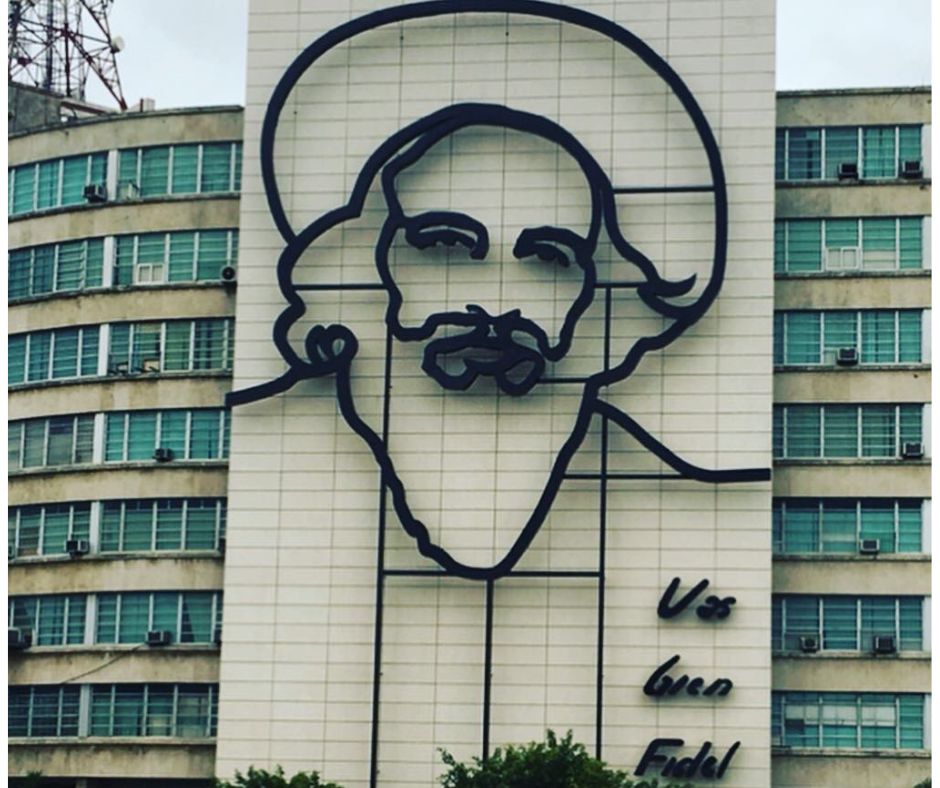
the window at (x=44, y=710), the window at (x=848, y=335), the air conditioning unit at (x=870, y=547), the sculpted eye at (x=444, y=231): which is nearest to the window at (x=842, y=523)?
the air conditioning unit at (x=870, y=547)

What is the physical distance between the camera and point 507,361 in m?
49.0

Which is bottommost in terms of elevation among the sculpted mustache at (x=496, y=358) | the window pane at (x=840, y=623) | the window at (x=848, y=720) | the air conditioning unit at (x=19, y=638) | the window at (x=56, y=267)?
the window at (x=848, y=720)

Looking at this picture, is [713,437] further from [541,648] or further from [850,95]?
[850,95]

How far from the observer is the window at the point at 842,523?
5066cm

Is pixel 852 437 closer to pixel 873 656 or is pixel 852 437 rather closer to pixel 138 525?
pixel 873 656

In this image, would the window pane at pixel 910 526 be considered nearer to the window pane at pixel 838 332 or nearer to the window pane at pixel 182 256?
the window pane at pixel 838 332

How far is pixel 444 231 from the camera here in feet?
164

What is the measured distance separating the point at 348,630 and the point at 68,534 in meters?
8.58

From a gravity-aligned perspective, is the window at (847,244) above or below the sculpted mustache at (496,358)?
above

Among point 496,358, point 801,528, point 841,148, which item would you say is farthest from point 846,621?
point 841,148

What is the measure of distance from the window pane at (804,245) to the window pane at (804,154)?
1.16 metres

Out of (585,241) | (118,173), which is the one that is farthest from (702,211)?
(118,173)

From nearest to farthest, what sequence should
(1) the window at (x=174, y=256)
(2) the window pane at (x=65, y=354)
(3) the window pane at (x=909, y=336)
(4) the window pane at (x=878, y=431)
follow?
(4) the window pane at (x=878, y=431) → (3) the window pane at (x=909, y=336) → (1) the window at (x=174, y=256) → (2) the window pane at (x=65, y=354)

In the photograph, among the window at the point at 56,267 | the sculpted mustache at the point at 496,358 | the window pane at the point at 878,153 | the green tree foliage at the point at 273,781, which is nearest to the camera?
the green tree foliage at the point at 273,781
